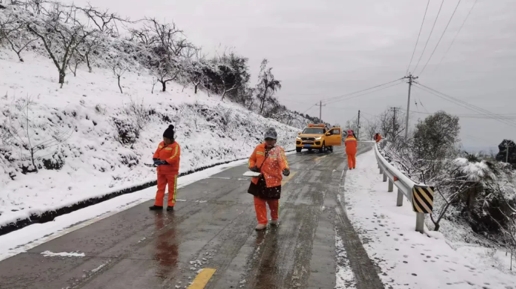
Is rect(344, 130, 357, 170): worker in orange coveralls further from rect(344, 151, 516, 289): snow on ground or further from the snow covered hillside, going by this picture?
rect(344, 151, 516, 289): snow on ground

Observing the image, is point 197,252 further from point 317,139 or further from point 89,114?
point 317,139

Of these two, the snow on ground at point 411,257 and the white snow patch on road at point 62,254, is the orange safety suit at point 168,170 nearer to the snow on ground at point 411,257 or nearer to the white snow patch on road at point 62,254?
the white snow patch on road at point 62,254

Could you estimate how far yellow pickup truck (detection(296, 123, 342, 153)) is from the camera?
25.6 metres

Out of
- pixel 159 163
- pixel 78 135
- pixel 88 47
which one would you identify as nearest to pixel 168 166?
pixel 159 163

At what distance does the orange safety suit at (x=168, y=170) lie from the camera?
7527 mm

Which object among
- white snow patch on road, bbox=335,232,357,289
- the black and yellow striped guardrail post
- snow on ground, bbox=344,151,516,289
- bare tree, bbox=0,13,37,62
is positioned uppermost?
bare tree, bbox=0,13,37,62

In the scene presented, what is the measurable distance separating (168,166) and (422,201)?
472 centimetres

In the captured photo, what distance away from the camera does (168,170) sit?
7594 mm

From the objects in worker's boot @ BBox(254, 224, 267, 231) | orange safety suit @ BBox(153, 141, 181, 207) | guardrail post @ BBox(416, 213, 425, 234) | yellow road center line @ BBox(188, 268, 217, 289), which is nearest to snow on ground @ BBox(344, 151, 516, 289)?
guardrail post @ BBox(416, 213, 425, 234)

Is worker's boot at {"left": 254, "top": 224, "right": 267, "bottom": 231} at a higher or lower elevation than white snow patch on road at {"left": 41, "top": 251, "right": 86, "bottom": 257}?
higher

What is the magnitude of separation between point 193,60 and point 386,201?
97.1 ft

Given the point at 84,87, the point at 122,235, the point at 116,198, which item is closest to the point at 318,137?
the point at 84,87

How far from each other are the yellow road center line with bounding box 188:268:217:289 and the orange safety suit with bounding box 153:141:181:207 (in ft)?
10.8

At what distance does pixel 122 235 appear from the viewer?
578cm
